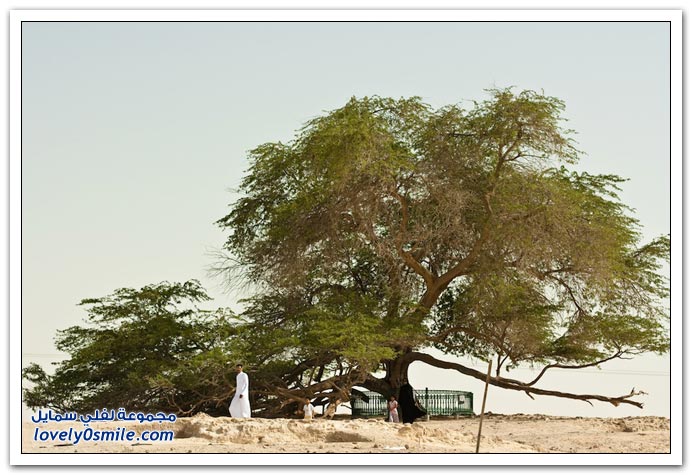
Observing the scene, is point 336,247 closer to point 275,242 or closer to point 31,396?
point 275,242

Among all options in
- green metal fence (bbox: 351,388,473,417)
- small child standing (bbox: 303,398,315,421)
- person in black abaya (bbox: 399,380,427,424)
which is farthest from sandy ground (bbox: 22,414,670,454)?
green metal fence (bbox: 351,388,473,417)

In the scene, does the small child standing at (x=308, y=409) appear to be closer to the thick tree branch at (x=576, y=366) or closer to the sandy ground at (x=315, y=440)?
the sandy ground at (x=315, y=440)

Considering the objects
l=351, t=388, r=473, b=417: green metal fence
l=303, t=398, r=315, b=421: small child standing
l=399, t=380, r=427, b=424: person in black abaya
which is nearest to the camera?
l=303, t=398, r=315, b=421: small child standing

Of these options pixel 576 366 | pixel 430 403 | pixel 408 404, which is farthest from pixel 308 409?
pixel 576 366

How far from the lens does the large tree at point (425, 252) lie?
26.4m

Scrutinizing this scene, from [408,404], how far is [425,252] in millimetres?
4138

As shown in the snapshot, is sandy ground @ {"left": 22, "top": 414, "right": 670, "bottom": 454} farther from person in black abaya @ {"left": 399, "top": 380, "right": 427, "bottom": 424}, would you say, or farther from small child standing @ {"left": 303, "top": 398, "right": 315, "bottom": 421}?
person in black abaya @ {"left": 399, "top": 380, "right": 427, "bottom": 424}

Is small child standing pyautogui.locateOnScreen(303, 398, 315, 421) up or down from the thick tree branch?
down

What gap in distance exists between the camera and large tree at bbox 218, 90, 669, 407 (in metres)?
26.4

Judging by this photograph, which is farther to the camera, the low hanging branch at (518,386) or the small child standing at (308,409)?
the low hanging branch at (518,386)

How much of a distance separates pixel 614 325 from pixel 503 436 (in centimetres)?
566

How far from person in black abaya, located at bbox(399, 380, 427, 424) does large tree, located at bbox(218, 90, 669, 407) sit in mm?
313

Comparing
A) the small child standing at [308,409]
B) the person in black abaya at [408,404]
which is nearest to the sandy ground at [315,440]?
the small child standing at [308,409]

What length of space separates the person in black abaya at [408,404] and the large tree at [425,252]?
1.03 ft
